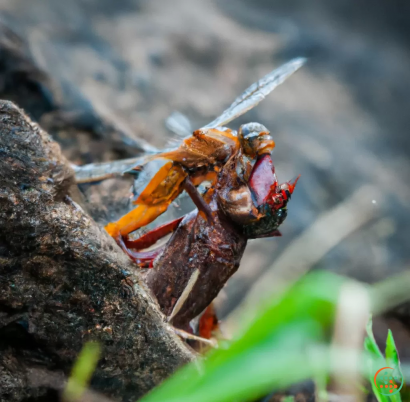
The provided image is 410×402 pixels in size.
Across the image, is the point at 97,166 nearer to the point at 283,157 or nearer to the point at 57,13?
the point at 283,157

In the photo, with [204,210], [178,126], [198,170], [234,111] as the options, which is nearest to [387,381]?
[204,210]

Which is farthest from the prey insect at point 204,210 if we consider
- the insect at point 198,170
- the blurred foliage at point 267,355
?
the blurred foliage at point 267,355

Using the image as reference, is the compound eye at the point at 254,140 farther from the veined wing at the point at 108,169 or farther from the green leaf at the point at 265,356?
the green leaf at the point at 265,356

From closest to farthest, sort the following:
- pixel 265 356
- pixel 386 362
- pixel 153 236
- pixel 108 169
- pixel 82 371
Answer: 1. pixel 265 356
2. pixel 82 371
3. pixel 386 362
4. pixel 153 236
5. pixel 108 169

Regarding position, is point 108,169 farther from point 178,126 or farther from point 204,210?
point 204,210

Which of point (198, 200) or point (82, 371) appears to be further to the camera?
point (198, 200)

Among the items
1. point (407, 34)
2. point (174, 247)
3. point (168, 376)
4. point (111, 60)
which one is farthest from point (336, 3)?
point (168, 376)

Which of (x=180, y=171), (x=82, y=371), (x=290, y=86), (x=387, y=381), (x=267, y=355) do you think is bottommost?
(x=290, y=86)
